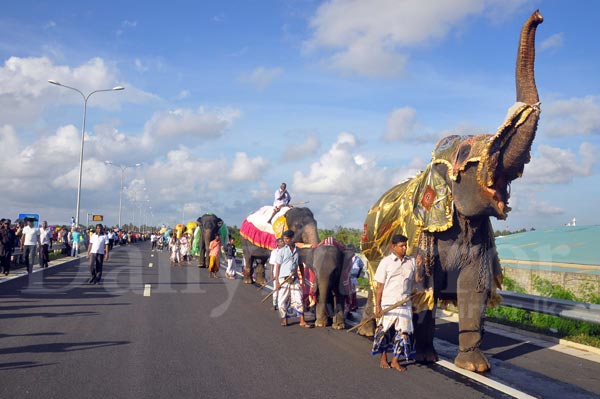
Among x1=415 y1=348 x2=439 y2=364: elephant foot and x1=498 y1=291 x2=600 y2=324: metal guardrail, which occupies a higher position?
x1=498 y1=291 x2=600 y2=324: metal guardrail

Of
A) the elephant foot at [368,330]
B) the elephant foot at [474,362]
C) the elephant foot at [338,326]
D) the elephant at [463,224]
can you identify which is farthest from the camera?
the elephant foot at [338,326]

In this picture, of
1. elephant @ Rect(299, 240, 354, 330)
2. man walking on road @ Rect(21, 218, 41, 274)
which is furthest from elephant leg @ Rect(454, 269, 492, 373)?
man walking on road @ Rect(21, 218, 41, 274)

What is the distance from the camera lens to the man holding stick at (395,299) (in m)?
7.84

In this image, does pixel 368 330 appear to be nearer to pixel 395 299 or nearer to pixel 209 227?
pixel 395 299

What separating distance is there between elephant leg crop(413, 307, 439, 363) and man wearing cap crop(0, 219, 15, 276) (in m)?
15.0

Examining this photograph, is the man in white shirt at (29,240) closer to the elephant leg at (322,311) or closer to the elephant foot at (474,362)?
the elephant leg at (322,311)

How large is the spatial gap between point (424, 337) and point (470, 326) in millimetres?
672

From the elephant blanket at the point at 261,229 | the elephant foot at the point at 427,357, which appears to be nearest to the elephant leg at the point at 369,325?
the elephant foot at the point at 427,357

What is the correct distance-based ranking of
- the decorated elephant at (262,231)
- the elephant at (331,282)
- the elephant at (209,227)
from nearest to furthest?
the elephant at (331,282) < the decorated elephant at (262,231) < the elephant at (209,227)

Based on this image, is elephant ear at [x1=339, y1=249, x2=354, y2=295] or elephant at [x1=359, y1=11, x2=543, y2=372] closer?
elephant at [x1=359, y1=11, x2=543, y2=372]

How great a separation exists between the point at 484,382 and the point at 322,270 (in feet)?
15.3

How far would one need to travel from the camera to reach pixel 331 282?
11227 millimetres

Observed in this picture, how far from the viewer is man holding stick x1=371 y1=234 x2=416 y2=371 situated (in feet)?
25.7

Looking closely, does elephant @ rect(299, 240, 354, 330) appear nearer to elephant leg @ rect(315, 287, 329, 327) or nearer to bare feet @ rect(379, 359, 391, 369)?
elephant leg @ rect(315, 287, 329, 327)
